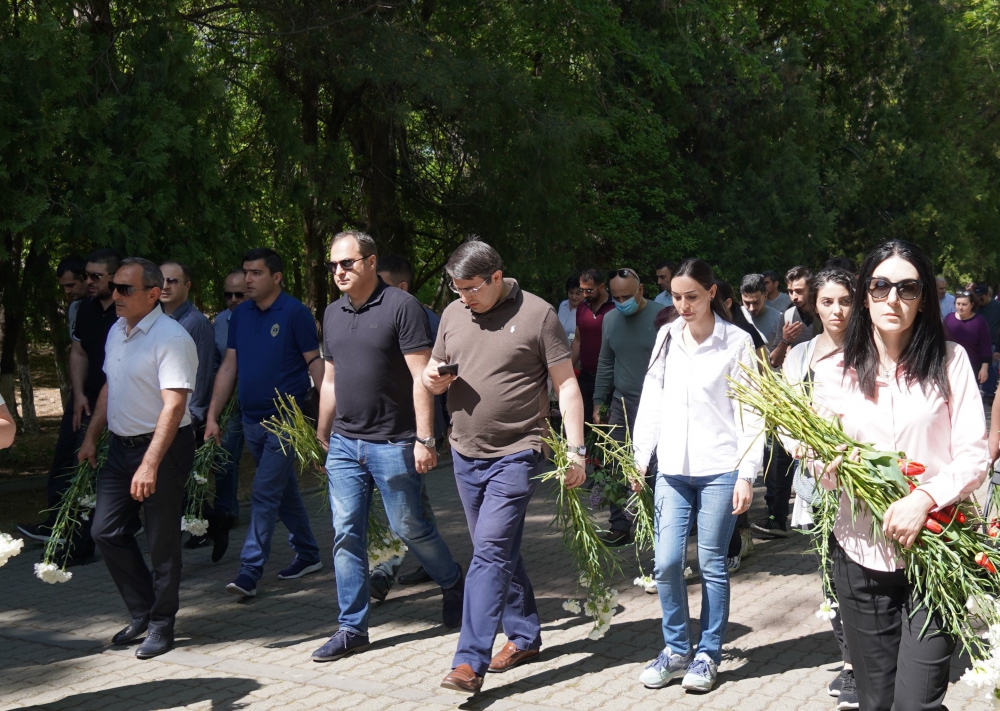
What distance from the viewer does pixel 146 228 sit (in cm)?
955

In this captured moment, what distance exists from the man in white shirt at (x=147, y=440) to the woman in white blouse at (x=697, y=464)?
2.51 metres

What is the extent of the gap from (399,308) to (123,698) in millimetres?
2308

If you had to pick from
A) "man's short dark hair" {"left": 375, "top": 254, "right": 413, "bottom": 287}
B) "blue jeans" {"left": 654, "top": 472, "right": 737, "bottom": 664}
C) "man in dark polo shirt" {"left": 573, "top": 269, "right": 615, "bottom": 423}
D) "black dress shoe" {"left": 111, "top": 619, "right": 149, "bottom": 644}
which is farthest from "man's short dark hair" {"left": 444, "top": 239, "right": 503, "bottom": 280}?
"man in dark polo shirt" {"left": 573, "top": 269, "right": 615, "bottom": 423}

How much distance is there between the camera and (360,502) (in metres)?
5.73

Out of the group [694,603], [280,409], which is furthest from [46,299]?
[694,603]

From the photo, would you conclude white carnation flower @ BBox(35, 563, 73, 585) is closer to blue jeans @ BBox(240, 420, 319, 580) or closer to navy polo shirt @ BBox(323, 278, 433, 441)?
blue jeans @ BBox(240, 420, 319, 580)

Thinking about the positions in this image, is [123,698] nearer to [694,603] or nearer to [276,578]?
[276,578]

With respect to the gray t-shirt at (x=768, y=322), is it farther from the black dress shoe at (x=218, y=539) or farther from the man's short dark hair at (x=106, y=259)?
the man's short dark hair at (x=106, y=259)

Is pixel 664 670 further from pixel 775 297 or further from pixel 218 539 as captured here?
pixel 775 297

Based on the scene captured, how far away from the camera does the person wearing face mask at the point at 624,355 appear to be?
776cm

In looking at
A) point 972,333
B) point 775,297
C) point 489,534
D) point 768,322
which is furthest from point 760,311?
point 972,333

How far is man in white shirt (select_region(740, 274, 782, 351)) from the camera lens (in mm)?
8500

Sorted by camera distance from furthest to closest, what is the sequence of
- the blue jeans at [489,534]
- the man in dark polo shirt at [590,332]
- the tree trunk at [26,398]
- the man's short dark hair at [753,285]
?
the tree trunk at [26,398] < the man in dark polo shirt at [590,332] < the man's short dark hair at [753,285] < the blue jeans at [489,534]

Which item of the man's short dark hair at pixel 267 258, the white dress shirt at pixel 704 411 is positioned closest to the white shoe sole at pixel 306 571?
the man's short dark hair at pixel 267 258
